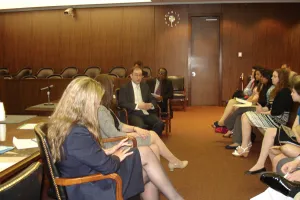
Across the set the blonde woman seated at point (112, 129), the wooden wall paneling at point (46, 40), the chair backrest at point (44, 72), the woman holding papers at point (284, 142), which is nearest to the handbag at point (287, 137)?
the woman holding papers at point (284, 142)

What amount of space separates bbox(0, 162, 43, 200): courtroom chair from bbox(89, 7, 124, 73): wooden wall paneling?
9788 mm

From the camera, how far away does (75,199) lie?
2.19 metres

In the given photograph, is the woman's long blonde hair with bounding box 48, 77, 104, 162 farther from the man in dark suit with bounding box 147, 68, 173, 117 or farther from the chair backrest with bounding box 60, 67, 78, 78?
the chair backrest with bounding box 60, 67, 78, 78

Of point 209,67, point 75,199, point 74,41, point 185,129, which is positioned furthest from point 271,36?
point 75,199

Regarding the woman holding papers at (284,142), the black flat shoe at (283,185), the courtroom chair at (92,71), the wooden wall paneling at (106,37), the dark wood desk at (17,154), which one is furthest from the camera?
the wooden wall paneling at (106,37)

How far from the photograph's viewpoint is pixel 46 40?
448 inches

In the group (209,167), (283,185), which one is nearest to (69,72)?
(209,167)

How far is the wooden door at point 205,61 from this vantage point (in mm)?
10391

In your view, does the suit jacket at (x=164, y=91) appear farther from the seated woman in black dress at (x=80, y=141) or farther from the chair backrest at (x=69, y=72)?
the chair backrest at (x=69, y=72)

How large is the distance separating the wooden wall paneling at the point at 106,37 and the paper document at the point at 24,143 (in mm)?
8619

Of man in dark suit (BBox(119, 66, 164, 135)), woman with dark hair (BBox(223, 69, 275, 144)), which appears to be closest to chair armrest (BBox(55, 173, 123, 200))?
man in dark suit (BBox(119, 66, 164, 135))

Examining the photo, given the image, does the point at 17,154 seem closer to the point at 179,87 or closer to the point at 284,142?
the point at 284,142

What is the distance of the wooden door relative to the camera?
34.1 feet

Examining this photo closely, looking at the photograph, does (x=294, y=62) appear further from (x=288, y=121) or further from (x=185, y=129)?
(x=288, y=121)
